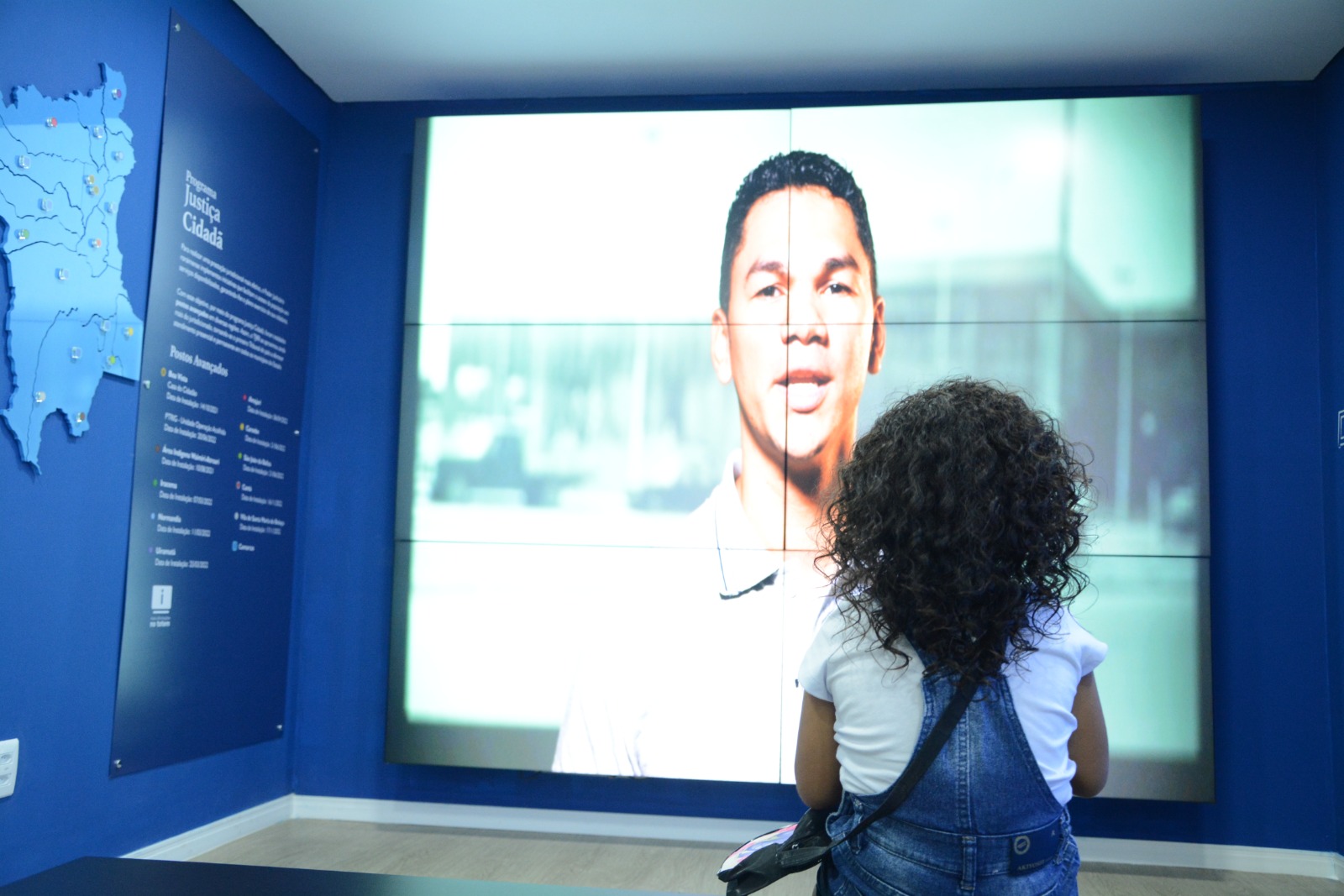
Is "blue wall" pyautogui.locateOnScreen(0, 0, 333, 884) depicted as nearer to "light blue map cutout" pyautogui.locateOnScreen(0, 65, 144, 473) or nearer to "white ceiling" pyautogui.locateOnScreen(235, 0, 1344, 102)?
"light blue map cutout" pyautogui.locateOnScreen(0, 65, 144, 473)

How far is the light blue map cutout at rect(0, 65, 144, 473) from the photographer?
9.18 ft

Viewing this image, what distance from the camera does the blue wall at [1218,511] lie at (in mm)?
3848

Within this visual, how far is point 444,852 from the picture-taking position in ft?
12.5

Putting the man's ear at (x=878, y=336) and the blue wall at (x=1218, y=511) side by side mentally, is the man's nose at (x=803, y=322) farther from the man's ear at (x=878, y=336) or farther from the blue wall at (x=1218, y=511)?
the blue wall at (x=1218, y=511)

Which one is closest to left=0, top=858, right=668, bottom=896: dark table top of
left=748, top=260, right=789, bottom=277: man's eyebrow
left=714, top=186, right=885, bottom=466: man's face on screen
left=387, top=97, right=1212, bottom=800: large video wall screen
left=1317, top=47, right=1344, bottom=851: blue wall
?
left=387, top=97, right=1212, bottom=800: large video wall screen

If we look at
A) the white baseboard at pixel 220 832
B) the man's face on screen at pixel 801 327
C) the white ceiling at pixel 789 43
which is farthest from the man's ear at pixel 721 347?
the white baseboard at pixel 220 832

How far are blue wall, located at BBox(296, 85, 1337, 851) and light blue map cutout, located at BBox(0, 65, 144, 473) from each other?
4.00 feet

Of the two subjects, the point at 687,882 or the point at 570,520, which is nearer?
the point at 687,882

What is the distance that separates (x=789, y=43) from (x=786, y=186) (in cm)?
51

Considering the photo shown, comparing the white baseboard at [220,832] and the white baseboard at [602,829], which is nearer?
the white baseboard at [220,832]

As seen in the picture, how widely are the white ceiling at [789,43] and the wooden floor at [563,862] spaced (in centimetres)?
287

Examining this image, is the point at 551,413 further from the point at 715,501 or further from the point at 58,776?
the point at 58,776

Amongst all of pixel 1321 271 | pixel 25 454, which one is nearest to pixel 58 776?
pixel 25 454

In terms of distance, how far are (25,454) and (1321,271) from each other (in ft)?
14.0
